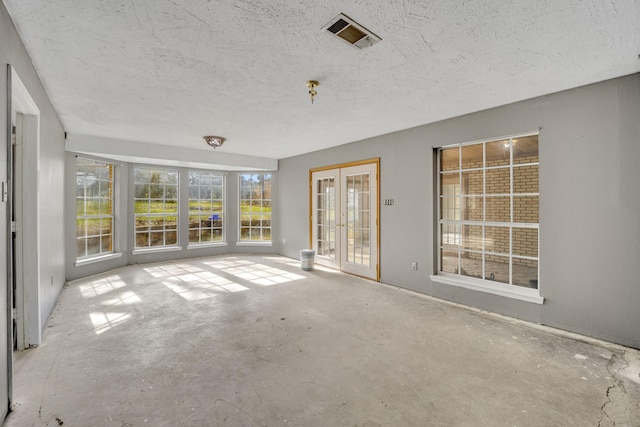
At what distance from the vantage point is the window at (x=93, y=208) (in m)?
5.17

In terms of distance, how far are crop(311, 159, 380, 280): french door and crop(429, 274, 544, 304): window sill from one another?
1260 millimetres

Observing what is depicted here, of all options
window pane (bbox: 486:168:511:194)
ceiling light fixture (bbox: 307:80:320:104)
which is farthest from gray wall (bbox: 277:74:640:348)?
window pane (bbox: 486:168:511:194)

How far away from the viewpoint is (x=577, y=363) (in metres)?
2.45

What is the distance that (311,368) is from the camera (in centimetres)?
236

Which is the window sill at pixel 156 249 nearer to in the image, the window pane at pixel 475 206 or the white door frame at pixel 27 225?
the white door frame at pixel 27 225

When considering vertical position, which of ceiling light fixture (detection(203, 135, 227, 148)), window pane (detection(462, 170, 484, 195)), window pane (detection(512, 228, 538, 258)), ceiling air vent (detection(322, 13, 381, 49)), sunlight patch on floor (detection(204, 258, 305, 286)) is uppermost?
ceiling air vent (detection(322, 13, 381, 49))

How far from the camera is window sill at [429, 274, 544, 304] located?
10.8 feet

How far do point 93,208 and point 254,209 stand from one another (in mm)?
3434

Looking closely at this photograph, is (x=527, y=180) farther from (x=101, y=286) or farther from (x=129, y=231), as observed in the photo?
(x=129, y=231)

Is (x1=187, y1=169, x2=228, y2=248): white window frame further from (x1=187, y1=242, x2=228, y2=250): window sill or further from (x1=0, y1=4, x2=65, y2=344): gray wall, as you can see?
(x1=0, y1=4, x2=65, y2=344): gray wall

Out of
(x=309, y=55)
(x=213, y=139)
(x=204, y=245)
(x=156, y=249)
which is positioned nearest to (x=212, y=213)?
(x=204, y=245)

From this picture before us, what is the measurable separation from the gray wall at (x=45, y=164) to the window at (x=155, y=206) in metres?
2.06

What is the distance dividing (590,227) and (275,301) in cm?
370

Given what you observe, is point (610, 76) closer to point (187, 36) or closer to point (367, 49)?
point (367, 49)
